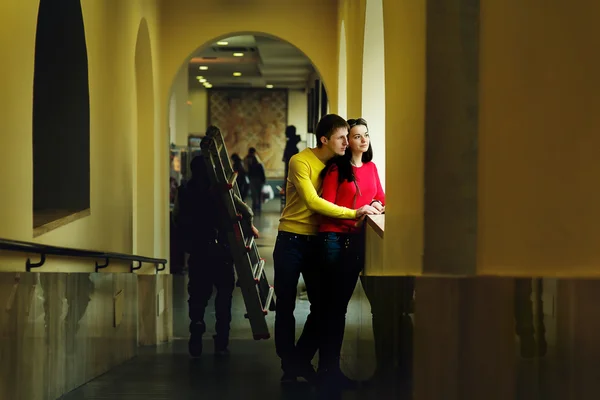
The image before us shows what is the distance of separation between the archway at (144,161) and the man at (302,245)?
4.98 m

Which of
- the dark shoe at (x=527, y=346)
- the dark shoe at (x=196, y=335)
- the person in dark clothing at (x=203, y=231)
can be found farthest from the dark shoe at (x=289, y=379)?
the dark shoe at (x=527, y=346)

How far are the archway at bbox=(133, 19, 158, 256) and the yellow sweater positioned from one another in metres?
5.11

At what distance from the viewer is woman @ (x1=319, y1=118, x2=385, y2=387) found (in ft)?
17.5

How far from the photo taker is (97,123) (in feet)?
24.5

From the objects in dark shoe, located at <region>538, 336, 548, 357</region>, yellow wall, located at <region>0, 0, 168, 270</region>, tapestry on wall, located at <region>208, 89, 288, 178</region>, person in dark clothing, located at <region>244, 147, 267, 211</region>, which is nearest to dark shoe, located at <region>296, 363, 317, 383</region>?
yellow wall, located at <region>0, 0, 168, 270</region>

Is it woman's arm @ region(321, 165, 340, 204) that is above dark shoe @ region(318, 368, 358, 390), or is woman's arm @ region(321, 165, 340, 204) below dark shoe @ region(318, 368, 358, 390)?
above

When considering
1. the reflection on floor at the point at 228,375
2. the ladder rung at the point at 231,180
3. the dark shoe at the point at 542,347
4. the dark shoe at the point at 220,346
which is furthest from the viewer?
the dark shoe at the point at 220,346

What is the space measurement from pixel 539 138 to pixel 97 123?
469 centimetres

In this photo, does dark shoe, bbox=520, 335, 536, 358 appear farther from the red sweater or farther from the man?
the red sweater

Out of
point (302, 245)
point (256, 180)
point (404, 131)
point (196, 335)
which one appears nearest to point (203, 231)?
point (196, 335)

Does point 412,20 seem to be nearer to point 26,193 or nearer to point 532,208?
Result: point 532,208

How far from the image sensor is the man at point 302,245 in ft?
17.6

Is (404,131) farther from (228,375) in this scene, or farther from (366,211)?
(228,375)

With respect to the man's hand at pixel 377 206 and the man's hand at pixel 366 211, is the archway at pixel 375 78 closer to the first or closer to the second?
the man's hand at pixel 377 206
